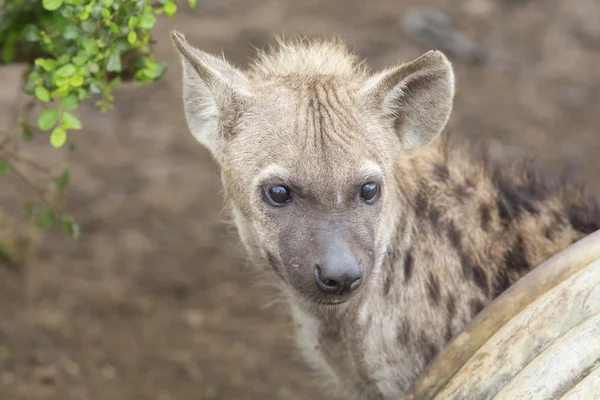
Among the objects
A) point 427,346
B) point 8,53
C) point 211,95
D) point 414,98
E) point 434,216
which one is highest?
point 8,53

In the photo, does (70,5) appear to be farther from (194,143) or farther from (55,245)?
(194,143)

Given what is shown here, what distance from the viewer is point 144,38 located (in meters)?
3.22

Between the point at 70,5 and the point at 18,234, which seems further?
the point at 18,234

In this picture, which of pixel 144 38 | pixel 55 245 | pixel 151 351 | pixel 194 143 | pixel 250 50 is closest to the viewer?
pixel 144 38

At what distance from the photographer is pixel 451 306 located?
3.38m

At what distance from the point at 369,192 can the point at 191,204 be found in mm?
3118

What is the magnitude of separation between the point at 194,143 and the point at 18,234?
165 cm

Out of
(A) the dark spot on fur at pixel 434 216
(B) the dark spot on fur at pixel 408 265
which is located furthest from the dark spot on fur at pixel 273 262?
(A) the dark spot on fur at pixel 434 216

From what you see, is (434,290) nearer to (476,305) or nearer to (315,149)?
(476,305)

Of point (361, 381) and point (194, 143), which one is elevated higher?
point (194, 143)

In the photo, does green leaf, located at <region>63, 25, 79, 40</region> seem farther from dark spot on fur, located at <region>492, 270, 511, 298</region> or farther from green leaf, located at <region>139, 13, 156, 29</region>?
dark spot on fur, located at <region>492, 270, 511, 298</region>

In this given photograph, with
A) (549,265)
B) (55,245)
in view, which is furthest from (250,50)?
(549,265)

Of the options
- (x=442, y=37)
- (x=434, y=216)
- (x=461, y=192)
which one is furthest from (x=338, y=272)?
(x=442, y=37)

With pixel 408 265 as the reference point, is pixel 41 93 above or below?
above
